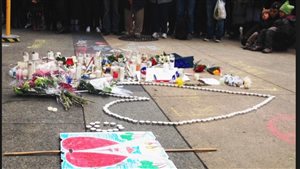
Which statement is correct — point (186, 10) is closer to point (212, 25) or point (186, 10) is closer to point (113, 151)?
point (212, 25)

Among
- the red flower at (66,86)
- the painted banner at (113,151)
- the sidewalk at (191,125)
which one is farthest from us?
the red flower at (66,86)

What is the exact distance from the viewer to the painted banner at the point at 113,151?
297cm

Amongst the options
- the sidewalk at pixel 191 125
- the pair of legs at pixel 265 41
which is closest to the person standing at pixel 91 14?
the pair of legs at pixel 265 41

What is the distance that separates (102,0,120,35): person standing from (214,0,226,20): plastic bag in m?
2.46

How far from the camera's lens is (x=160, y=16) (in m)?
11.2

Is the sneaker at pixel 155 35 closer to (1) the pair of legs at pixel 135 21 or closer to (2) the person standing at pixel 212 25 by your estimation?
(1) the pair of legs at pixel 135 21

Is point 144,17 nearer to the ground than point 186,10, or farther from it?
nearer to the ground

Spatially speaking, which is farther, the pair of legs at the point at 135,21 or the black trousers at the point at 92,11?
the black trousers at the point at 92,11

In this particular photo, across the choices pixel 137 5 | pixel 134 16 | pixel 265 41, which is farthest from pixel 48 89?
pixel 134 16

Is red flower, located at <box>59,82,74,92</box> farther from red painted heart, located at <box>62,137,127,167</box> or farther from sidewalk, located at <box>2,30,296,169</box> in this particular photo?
red painted heart, located at <box>62,137,127,167</box>

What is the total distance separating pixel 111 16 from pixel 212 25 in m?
2.59

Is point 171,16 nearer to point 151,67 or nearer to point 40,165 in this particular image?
point 151,67

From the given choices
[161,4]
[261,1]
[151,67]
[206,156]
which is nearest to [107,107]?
[206,156]

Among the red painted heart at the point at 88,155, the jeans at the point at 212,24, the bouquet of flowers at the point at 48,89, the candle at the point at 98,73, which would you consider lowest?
the red painted heart at the point at 88,155
